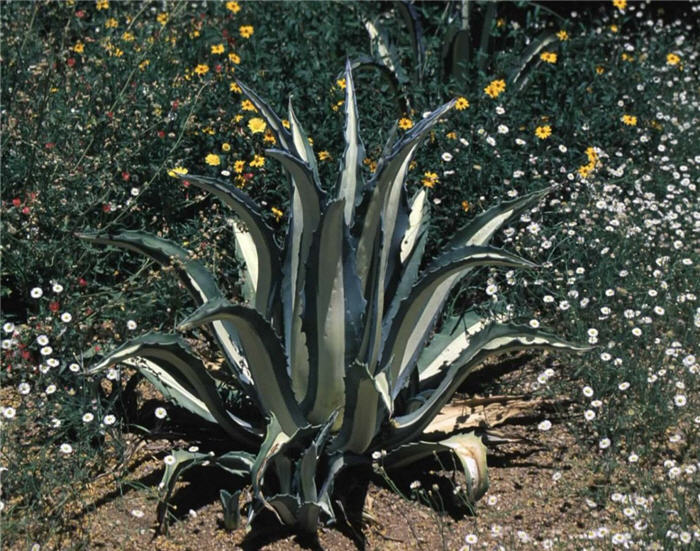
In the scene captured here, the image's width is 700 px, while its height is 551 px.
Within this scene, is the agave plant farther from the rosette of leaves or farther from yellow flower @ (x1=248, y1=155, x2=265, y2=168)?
the rosette of leaves

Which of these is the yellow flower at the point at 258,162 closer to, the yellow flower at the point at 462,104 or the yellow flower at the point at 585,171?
the yellow flower at the point at 462,104

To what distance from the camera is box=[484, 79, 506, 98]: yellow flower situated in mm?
4566

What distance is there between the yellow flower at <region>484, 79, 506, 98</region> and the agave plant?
134cm

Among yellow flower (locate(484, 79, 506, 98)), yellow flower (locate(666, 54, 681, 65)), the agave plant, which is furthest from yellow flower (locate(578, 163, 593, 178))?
yellow flower (locate(666, 54, 681, 65))

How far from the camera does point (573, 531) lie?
10.4 feet

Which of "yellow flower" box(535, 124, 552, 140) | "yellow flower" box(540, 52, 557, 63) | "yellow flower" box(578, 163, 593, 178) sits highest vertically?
"yellow flower" box(540, 52, 557, 63)

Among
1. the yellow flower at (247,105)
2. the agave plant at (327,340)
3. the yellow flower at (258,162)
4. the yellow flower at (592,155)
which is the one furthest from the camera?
the yellow flower at (592,155)

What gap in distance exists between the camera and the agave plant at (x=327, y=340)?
2.96 m

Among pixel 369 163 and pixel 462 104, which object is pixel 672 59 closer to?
pixel 462 104

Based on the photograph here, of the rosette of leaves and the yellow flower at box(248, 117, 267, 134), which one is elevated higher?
the rosette of leaves

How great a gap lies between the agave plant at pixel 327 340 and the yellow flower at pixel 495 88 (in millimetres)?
1344

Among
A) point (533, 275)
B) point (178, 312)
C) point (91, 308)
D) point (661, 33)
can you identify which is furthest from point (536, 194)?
point (661, 33)

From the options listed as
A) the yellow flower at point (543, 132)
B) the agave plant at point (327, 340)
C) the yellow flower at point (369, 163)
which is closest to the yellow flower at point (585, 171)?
the yellow flower at point (543, 132)

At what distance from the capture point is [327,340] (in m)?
3.08
